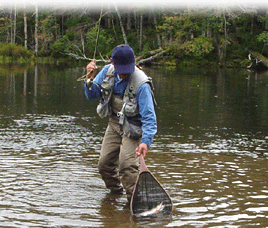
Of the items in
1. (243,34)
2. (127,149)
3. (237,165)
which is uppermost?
(243,34)

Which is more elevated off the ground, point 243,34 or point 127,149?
point 243,34

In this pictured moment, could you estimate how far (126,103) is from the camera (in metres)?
5.03

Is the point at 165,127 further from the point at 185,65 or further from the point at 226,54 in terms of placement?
the point at 226,54

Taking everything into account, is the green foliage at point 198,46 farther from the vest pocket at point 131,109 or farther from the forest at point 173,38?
the vest pocket at point 131,109

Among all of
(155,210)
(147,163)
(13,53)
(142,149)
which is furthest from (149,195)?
(13,53)

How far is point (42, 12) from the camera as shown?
55781 mm

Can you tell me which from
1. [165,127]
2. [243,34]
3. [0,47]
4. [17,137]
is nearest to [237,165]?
[165,127]

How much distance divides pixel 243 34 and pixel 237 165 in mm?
44206

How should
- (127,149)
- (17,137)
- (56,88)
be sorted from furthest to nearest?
(56,88) < (17,137) < (127,149)

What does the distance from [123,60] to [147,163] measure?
283 centimetres

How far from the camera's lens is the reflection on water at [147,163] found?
4.93m


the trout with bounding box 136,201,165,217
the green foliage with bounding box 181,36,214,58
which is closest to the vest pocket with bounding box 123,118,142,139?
the trout with bounding box 136,201,165,217

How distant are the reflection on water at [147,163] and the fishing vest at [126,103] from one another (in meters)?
0.93

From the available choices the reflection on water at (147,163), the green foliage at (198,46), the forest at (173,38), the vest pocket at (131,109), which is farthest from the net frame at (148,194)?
the green foliage at (198,46)
